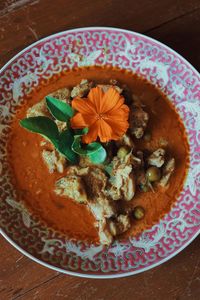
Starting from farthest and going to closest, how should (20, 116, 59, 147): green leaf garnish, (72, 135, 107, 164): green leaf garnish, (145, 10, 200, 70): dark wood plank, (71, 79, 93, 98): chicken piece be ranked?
1. (145, 10, 200, 70): dark wood plank
2. (71, 79, 93, 98): chicken piece
3. (72, 135, 107, 164): green leaf garnish
4. (20, 116, 59, 147): green leaf garnish

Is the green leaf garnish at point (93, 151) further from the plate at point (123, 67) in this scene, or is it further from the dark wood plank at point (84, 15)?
the dark wood plank at point (84, 15)

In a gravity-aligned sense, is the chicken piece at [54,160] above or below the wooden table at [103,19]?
below

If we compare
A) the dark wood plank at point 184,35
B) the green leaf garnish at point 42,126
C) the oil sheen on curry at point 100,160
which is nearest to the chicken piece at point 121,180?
the oil sheen on curry at point 100,160

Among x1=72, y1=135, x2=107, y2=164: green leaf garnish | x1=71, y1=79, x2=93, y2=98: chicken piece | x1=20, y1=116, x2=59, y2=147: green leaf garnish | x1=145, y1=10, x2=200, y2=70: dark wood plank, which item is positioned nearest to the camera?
x1=20, y1=116, x2=59, y2=147: green leaf garnish

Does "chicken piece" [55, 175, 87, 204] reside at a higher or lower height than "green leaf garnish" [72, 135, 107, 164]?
lower

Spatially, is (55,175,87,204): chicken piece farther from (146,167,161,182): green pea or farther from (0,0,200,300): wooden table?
(0,0,200,300): wooden table

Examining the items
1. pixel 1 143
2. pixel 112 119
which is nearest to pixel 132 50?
pixel 112 119

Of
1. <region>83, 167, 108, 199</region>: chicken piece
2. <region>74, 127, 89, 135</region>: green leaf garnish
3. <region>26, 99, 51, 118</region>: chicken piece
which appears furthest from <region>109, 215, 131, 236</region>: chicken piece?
<region>26, 99, 51, 118</region>: chicken piece

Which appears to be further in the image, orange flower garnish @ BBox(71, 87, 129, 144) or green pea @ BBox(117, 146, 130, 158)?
green pea @ BBox(117, 146, 130, 158)
